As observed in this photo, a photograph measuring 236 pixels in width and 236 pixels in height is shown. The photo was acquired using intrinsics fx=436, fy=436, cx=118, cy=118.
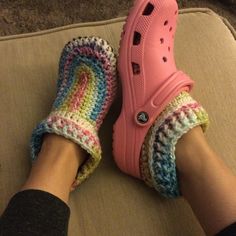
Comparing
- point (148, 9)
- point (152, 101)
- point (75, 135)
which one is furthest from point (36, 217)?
point (148, 9)

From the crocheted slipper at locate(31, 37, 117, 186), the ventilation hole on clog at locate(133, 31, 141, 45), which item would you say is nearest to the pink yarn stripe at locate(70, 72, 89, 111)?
the crocheted slipper at locate(31, 37, 117, 186)

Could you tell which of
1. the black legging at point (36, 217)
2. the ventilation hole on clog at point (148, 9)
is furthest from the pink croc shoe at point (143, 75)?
the black legging at point (36, 217)

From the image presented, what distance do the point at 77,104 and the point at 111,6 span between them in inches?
22.0

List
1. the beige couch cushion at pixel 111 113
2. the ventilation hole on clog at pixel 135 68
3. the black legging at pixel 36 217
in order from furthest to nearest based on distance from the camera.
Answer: the ventilation hole on clog at pixel 135 68, the beige couch cushion at pixel 111 113, the black legging at pixel 36 217

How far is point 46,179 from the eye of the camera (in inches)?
24.5

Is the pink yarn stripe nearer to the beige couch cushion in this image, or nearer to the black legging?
the beige couch cushion

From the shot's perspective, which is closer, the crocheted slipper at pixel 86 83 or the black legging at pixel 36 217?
the black legging at pixel 36 217

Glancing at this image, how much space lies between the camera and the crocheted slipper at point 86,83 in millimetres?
730

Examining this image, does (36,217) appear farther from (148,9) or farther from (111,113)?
(148,9)

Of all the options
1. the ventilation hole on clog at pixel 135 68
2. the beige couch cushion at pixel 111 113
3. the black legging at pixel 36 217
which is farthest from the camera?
the ventilation hole on clog at pixel 135 68

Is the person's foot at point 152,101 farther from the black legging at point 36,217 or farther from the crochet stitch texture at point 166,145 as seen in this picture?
the black legging at point 36,217

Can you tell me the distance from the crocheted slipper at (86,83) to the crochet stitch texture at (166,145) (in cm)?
9

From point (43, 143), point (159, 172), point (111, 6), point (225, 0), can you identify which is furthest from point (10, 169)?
point (225, 0)

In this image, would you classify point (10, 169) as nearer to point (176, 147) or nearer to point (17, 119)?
point (17, 119)
